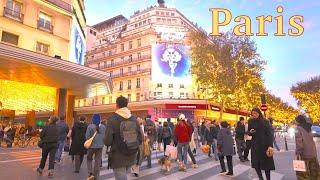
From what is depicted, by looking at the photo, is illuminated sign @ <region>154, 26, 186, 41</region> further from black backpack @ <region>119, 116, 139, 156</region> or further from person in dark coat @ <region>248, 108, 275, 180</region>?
black backpack @ <region>119, 116, 139, 156</region>

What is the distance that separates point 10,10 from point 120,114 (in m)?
21.3

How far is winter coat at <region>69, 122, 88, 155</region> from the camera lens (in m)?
10.4

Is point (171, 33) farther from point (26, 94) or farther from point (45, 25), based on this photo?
point (26, 94)

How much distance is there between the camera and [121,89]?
5772cm

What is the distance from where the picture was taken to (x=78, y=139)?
1050cm

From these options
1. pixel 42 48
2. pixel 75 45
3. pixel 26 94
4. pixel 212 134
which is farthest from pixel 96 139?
pixel 75 45

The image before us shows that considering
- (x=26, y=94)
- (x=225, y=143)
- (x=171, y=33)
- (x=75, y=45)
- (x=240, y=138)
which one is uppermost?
(x=171, y=33)

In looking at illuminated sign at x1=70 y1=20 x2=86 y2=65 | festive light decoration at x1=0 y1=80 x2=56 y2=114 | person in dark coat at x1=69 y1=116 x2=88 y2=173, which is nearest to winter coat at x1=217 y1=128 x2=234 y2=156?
person in dark coat at x1=69 y1=116 x2=88 y2=173

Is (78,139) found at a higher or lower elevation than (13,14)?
lower

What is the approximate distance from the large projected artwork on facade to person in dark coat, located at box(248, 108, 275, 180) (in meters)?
41.9

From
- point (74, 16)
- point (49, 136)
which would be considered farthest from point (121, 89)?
point (49, 136)

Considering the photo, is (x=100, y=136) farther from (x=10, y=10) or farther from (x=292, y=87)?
(x=292, y=87)

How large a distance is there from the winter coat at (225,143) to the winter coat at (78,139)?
4348 millimetres

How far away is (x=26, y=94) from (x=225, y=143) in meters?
21.9
